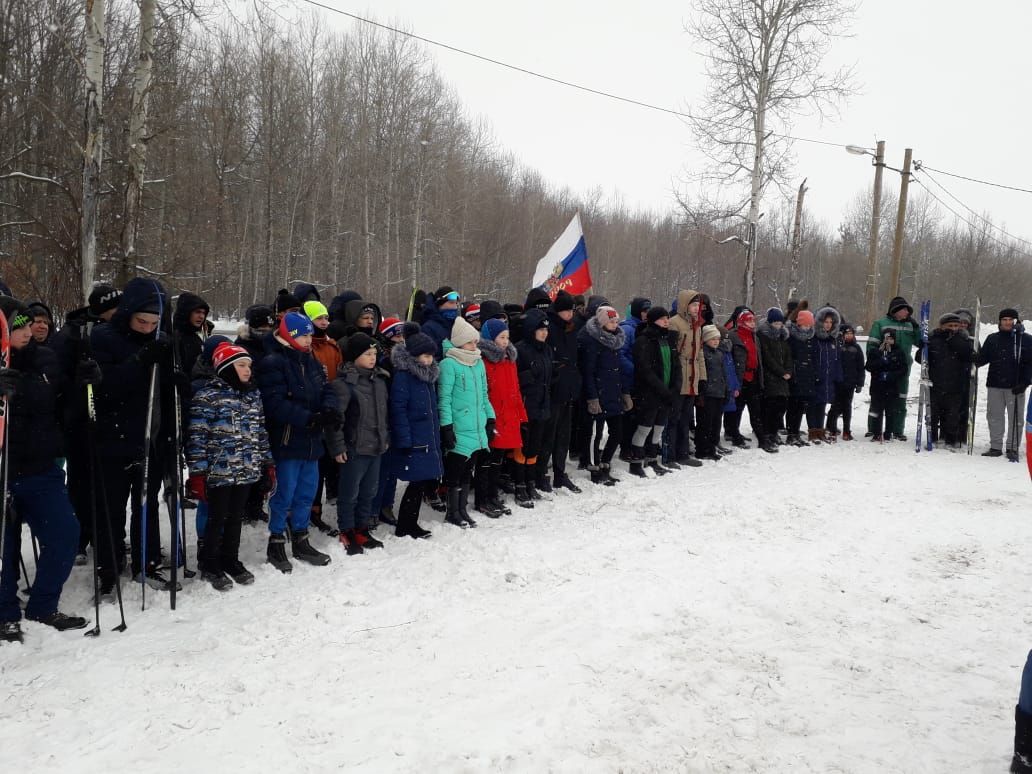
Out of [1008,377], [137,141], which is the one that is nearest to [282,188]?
[137,141]

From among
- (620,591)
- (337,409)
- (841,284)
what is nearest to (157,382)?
(337,409)

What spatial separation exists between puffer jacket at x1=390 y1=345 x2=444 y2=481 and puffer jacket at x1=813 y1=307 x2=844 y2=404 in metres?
7.73

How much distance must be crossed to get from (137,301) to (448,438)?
295 centimetres

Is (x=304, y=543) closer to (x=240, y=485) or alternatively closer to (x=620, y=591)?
(x=240, y=485)

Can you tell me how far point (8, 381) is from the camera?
3.67 m

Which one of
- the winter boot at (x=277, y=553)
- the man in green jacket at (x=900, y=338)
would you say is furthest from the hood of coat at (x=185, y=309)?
the man in green jacket at (x=900, y=338)

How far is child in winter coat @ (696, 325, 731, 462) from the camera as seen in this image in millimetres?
9953

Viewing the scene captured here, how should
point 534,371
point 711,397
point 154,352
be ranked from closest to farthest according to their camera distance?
point 154,352
point 534,371
point 711,397

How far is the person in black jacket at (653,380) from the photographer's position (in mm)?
9109

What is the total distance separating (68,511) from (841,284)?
213ft

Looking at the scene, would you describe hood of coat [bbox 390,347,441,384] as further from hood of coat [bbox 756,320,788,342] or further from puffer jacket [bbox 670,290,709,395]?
hood of coat [bbox 756,320,788,342]

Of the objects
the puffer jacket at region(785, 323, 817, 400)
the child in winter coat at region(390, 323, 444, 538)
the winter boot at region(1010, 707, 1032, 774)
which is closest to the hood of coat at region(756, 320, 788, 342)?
the puffer jacket at region(785, 323, 817, 400)

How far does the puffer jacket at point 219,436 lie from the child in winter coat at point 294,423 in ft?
0.91

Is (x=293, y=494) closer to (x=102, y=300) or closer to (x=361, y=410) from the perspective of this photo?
(x=361, y=410)
